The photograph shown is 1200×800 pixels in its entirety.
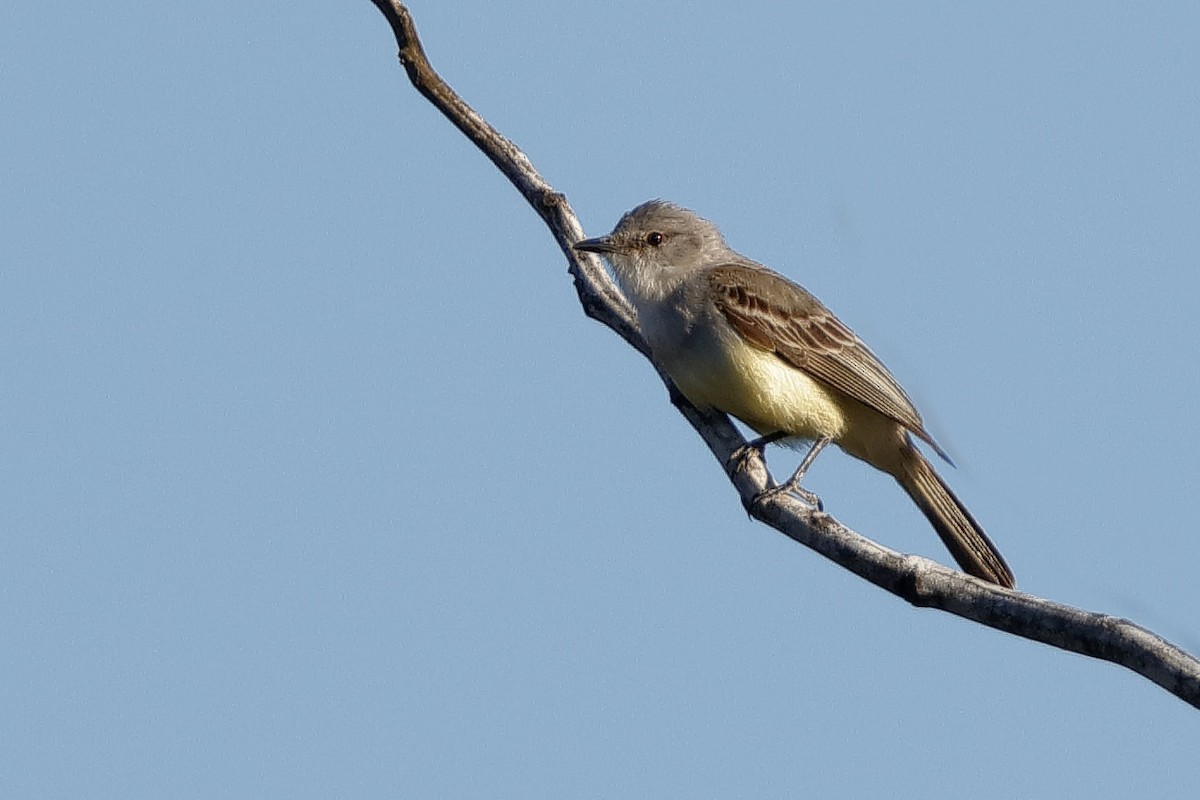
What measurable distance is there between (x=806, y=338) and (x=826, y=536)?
3.23 metres

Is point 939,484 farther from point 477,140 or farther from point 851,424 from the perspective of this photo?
point 477,140

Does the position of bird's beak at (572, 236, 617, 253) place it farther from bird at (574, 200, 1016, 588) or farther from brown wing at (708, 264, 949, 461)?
brown wing at (708, 264, 949, 461)

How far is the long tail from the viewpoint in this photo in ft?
32.8

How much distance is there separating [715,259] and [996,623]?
210 inches

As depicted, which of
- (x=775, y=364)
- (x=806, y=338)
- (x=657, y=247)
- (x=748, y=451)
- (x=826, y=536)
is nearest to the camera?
(x=826, y=536)

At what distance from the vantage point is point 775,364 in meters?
10.0

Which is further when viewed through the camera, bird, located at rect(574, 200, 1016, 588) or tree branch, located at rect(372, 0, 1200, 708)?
bird, located at rect(574, 200, 1016, 588)

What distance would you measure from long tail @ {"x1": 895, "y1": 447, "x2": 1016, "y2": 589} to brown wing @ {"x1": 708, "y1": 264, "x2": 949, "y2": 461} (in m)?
0.37

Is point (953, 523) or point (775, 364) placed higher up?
point (775, 364)

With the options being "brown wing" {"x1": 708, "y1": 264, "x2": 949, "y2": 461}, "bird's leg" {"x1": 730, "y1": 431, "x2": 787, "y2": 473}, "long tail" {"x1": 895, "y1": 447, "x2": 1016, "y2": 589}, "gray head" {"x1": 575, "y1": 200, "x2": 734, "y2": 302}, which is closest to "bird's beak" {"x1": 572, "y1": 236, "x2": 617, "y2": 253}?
"gray head" {"x1": 575, "y1": 200, "x2": 734, "y2": 302}

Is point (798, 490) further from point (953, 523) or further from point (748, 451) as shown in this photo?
point (953, 523)

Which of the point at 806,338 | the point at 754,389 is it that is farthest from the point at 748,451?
the point at 806,338

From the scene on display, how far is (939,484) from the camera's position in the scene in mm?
10312

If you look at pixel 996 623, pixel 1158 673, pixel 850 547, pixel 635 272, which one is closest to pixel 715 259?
pixel 635 272
